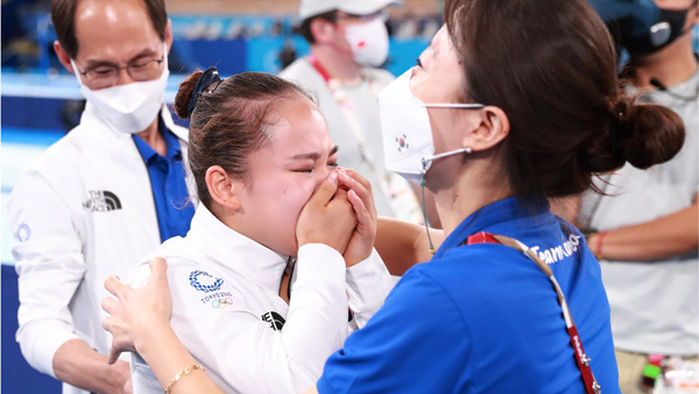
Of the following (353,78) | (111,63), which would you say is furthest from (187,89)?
(353,78)

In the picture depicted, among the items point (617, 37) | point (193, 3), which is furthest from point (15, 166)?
point (193, 3)

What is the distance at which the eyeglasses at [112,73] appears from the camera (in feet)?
6.86

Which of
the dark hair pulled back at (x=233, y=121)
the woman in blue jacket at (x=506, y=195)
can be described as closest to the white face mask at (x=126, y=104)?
the dark hair pulled back at (x=233, y=121)

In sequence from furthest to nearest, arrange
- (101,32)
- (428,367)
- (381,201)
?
(381,201), (101,32), (428,367)

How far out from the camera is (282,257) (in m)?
1.61

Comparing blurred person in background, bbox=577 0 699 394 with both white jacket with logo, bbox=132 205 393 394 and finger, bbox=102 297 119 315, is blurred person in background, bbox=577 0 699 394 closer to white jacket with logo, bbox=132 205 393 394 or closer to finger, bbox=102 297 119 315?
white jacket with logo, bbox=132 205 393 394

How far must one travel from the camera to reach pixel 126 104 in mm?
2061

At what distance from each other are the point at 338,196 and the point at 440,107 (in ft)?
1.06

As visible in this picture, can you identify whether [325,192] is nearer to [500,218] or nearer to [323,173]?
[323,173]

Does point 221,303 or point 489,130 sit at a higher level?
point 489,130

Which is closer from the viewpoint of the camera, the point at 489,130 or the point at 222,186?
the point at 489,130

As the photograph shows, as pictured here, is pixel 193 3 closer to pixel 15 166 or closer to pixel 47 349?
pixel 15 166

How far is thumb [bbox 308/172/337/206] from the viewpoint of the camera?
1533 mm

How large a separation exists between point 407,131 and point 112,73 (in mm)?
1041
